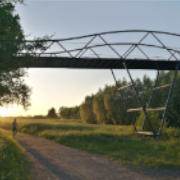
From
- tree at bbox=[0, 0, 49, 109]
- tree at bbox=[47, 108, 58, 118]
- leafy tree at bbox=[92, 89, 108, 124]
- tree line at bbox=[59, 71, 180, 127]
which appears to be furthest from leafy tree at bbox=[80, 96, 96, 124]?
tree at bbox=[0, 0, 49, 109]

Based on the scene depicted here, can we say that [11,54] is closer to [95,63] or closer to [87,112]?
[95,63]

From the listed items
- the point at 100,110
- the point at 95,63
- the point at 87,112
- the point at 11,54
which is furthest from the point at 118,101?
the point at 11,54

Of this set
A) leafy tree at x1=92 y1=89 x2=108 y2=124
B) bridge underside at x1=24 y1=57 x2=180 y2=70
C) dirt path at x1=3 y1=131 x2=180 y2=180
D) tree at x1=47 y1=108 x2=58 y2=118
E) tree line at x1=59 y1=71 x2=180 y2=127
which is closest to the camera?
dirt path at x1=3 y1=131 x2=180 y2=180

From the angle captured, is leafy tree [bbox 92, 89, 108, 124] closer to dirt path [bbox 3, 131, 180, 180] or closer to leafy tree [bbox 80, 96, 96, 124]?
leafy tree [bbox 80, 96, 96, 124]

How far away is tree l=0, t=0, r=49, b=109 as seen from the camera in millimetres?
10852

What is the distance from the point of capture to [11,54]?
37.6 feet

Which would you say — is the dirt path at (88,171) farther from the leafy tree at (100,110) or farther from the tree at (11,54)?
the leafy tree at (100,110)

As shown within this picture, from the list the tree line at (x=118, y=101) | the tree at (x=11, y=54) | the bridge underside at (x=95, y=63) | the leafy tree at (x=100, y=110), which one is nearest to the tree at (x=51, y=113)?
the tree line at (x=118, y=101)

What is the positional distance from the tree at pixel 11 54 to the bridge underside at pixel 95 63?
21.3 ft

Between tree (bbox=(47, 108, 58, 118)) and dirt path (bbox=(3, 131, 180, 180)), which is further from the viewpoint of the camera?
tree (bbox=(47, 108, 58, 118))

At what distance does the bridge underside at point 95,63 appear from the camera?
66.3ft

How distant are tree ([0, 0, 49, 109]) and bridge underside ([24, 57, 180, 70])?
255 inches

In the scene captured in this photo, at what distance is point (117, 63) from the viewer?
22047mm

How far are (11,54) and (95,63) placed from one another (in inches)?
417
